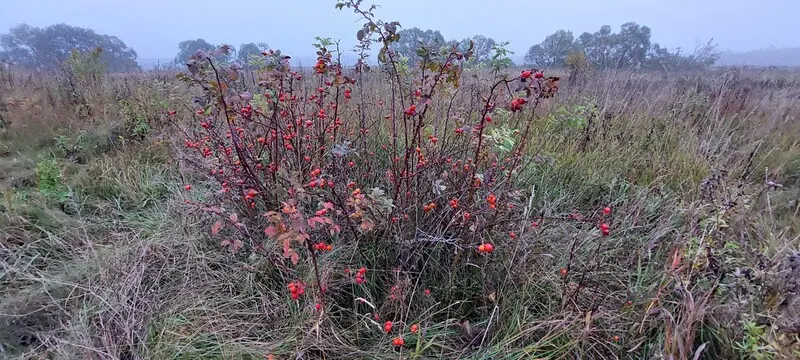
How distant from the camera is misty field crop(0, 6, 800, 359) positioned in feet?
4.92

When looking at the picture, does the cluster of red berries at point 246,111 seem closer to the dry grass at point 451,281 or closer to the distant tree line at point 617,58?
the dry grass at point 451,281

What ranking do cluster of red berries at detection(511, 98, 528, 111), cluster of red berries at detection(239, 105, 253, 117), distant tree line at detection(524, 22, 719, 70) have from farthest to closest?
distant tree line at detection(524, 22, 719, 70) < cluster of red berries at detection(239, 105, 253, 117) < cluster of red berries at detection(511, 98, 528, 111)

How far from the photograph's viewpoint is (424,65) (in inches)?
68.2

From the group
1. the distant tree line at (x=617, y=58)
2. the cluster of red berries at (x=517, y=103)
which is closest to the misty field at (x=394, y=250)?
the cluster of red berries at (x=517, y=103)

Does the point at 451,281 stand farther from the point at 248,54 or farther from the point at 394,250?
the point at 248,54

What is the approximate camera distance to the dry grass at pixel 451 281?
1.50 metres

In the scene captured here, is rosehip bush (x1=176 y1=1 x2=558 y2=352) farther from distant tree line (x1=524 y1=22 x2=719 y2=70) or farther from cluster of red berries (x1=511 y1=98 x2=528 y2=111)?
distant tree line (x1=524 y1=22 x2=719 y2=70)

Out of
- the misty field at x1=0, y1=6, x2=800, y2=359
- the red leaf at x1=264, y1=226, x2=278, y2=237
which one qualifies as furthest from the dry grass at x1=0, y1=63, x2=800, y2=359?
the red leaf at x1=264, y1=226, x2=278, y2=237

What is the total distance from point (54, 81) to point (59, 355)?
20.3 feet

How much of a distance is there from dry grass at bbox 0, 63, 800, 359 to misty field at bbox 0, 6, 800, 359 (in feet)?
0.04

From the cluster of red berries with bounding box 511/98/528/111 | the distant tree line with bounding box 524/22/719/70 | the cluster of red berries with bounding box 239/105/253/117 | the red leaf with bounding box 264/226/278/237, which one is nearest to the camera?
the red leaf with bounding box 264/226/278/237

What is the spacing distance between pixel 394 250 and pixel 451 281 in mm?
326

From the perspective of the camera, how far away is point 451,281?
1.80 meters

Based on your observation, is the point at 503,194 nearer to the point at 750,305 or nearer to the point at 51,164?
the point at 750,305
